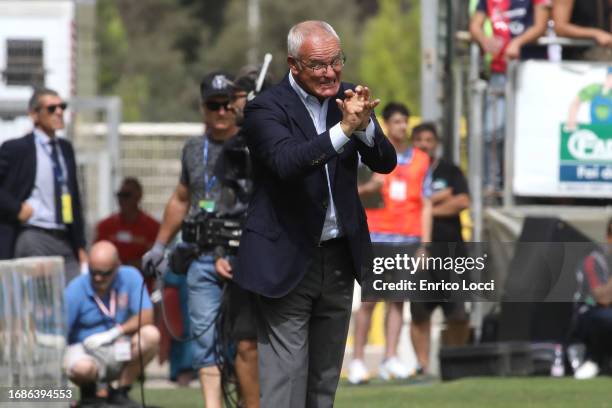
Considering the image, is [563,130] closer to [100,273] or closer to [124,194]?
[100,273]

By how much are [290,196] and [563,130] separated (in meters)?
6.79

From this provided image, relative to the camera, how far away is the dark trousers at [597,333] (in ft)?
38.3

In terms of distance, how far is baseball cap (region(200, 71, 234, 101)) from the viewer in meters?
8.90

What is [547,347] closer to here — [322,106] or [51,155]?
[51,155]

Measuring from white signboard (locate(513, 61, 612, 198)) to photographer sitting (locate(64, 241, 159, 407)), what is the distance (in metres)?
3.70

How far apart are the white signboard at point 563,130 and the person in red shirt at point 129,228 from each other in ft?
12.4

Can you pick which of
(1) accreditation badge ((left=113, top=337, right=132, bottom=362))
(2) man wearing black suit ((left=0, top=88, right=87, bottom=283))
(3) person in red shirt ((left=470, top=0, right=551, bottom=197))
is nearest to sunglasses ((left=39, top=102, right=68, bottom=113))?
(2) man wearing black suit ((left=0, top=88, right=87, bottom=283))

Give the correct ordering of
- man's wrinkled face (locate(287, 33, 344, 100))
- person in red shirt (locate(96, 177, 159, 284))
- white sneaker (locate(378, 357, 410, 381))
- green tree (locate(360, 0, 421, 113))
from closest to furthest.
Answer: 1. man's wrinkled face (locate(287, 33, 344, 100))
2. white sneaker (locate(378, 357, 410, 381))
3. person in red shirt (locate(96, 177, 159, 284))
4. green tree (locate(360, 0, 421, 113))

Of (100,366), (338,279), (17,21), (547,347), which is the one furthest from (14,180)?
(17,21)

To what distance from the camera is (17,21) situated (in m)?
19.0

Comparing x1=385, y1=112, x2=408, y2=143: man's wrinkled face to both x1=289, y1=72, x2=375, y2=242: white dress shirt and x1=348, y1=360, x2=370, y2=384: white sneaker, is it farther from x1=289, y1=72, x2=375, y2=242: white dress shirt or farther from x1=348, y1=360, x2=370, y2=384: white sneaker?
x1=289, y1=72, x2=375, y2=242: white dress shirt

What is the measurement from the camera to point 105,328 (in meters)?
11.1

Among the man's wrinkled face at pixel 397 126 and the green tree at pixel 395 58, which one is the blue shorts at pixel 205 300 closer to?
the man's wrinkled face at pixel 397 126

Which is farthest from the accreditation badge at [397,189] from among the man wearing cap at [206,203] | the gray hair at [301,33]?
the gray hair at [301,33]
